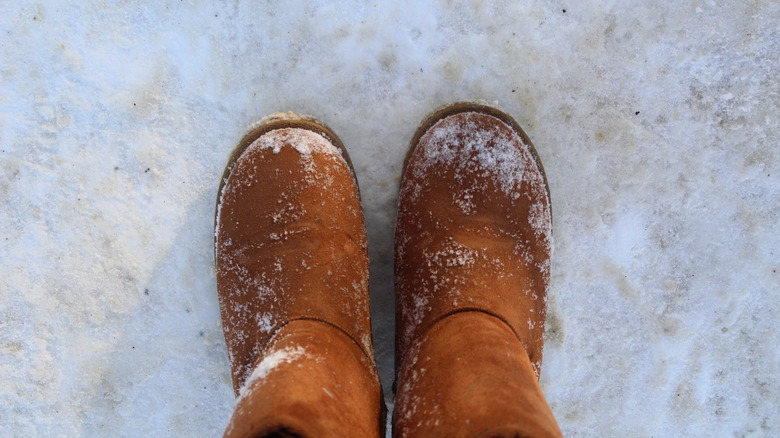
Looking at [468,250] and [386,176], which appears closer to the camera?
[468,250]

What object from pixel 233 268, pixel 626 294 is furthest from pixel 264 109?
pixel 626 294

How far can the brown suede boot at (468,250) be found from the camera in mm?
977

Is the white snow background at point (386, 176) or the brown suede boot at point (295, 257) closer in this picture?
the brown suede boot at point (295, 257)

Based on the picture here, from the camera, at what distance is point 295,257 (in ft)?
3.70

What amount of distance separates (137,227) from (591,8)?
128 cm

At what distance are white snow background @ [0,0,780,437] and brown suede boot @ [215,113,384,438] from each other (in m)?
0.12

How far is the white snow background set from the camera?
4.18 feet

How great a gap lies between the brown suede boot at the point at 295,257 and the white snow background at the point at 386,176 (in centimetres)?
12

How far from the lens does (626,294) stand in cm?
136

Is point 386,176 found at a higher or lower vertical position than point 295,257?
higher

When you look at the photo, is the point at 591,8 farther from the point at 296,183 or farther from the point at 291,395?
the point at 291,395

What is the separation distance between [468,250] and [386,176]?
1.01 feet

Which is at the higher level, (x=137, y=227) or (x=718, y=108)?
(x=718, y=108)

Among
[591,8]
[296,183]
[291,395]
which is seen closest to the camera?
[291,395]
